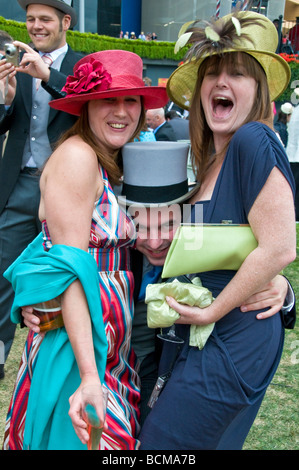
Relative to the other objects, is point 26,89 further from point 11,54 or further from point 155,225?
point 155,225

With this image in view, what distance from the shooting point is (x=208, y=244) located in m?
1.56

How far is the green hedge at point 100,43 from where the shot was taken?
19.4 meters

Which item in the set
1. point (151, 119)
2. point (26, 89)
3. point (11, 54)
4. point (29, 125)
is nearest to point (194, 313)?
point (11, 54)

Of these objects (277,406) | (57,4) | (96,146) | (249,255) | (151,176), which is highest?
(57,4)

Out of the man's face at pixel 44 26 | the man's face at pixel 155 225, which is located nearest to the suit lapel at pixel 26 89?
the man's face at pixel 44 26

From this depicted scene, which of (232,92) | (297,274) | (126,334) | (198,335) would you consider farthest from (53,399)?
(297,274)

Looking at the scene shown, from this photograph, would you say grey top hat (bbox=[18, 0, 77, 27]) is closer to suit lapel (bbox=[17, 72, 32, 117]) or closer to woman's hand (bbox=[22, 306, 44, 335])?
suit lapel (bbox=[17, 72, 32, 117])

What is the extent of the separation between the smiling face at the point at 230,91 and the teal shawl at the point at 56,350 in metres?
0.68

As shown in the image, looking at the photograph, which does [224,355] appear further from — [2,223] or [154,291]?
[2,223]

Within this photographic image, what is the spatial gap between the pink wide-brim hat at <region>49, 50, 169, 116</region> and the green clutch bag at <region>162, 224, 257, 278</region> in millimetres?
645

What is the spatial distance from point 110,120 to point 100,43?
24.0 meters

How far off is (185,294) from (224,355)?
0.25m

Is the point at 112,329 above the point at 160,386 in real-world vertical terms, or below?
above

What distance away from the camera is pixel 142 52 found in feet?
90.0
